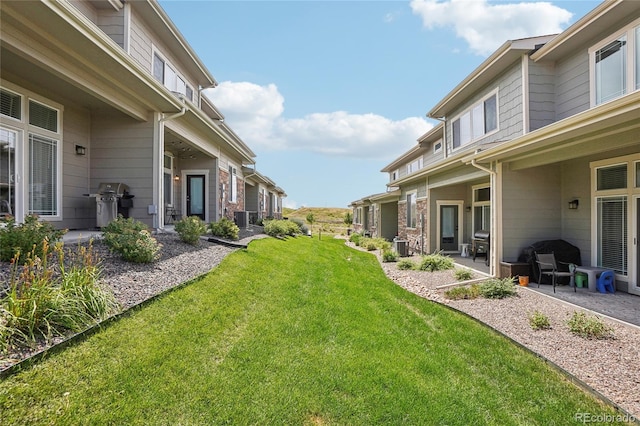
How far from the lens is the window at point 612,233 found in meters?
7.34

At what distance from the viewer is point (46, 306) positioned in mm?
3123

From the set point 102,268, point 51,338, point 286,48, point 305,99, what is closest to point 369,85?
point 305,99

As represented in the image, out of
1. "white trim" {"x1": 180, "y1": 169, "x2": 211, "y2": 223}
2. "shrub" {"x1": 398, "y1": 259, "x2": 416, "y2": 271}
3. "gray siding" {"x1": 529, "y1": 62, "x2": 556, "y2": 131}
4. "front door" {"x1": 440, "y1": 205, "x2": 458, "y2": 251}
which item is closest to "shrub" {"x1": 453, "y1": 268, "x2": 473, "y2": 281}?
"shrub" {"x1": 398, "y1": 259, "x2": 416, "y2": 271}

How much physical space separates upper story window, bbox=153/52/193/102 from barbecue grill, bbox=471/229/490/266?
1173 centimetres

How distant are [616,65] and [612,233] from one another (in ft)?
12.0

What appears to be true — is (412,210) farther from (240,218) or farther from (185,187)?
(185,187)

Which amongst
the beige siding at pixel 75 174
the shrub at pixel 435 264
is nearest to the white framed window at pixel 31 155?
the beige siding at pixel 75 174

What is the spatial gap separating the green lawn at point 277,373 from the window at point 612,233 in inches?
184

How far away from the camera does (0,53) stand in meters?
5.30

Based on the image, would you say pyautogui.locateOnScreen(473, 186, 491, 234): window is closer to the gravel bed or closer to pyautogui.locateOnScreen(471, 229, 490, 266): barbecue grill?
pyautogui.locateOnScreen(471, 229, 490, 266): barbecue grill

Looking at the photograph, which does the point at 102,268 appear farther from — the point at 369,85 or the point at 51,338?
the point at 369,85

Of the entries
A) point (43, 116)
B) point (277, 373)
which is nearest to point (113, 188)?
point (43, 116)

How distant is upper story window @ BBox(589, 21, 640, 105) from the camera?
677 centimetres

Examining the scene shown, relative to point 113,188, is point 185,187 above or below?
above
